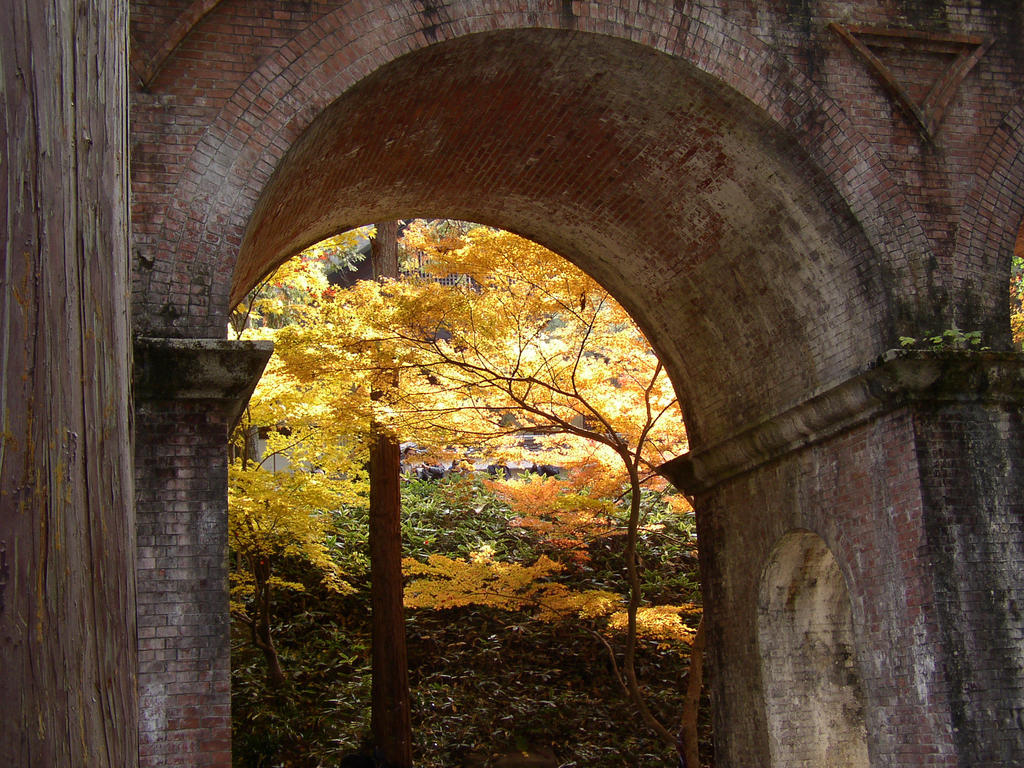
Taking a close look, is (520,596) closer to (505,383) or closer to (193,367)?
(505,383)

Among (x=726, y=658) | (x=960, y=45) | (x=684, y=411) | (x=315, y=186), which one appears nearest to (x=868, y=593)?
(x=726, y=658)

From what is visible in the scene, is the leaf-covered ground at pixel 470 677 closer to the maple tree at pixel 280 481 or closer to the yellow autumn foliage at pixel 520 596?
the yellow autumn foliage at pixel 520 596

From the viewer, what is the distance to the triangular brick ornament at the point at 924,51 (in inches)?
331

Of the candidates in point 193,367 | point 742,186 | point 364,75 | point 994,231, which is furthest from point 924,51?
point 193,367

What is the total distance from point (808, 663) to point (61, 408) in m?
9.06

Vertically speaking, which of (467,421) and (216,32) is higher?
(216,32)

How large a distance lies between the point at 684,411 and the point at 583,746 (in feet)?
16.6

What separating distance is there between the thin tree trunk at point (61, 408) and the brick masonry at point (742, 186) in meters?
5.22

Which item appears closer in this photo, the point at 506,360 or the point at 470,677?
the point at 506,360

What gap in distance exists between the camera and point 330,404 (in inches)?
447

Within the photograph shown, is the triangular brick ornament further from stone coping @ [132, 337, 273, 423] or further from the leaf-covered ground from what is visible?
the leaf-covered ground

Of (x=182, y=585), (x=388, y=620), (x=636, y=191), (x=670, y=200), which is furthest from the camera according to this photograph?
(x=388, y=620)

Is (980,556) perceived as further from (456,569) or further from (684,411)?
(456,569)

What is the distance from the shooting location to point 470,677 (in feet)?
49.8
